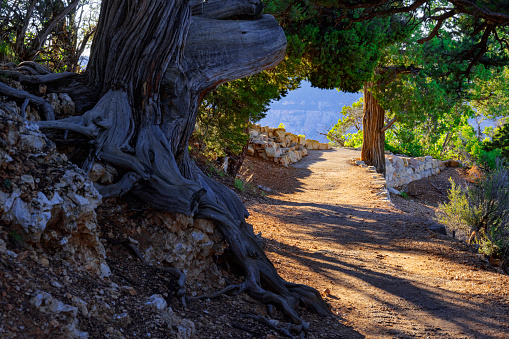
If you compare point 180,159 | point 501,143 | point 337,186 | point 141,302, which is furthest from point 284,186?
point 141,302

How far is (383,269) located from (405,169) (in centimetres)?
1265

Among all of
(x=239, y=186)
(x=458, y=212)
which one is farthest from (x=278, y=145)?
(x=458, y=212)

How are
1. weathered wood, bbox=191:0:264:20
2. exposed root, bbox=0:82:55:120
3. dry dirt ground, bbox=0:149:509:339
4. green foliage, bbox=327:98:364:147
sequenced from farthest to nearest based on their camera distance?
1. green foliage, bbox=327:98:364:147
2. weathered wood, bbox=191:0:264:20
3. exposed root, bbox=0:82:55:120
4. dry dirt ground, bbox=0:149:509:339

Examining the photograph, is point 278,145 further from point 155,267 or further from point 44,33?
point 155,267

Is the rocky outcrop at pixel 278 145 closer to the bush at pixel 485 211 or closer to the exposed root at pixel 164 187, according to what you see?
the bush at pixel 485 211

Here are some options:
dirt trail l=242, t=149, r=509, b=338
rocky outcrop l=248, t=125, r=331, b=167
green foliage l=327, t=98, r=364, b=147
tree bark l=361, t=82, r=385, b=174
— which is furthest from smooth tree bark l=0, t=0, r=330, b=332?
green foliage l=327, t=98, r=364, b=147

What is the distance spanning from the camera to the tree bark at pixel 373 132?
51.2 ft

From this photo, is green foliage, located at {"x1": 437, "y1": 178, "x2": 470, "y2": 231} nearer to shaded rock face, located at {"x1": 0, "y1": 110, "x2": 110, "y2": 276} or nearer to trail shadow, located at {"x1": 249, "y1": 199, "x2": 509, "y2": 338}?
trail shadow, located at {"x1": 249, "y1": 199, "x2": 509, "y2": 338}

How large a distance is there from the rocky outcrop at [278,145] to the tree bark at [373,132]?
3.22m

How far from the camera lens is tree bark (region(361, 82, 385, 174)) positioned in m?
15.6

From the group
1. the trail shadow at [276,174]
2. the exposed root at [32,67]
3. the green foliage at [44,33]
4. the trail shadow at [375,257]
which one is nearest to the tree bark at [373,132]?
the trail shadow at [276,174]

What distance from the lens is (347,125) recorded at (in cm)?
2623

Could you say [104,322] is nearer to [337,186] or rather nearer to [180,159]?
[180,159]

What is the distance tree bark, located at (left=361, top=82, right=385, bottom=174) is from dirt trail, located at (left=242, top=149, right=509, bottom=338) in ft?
16.9
